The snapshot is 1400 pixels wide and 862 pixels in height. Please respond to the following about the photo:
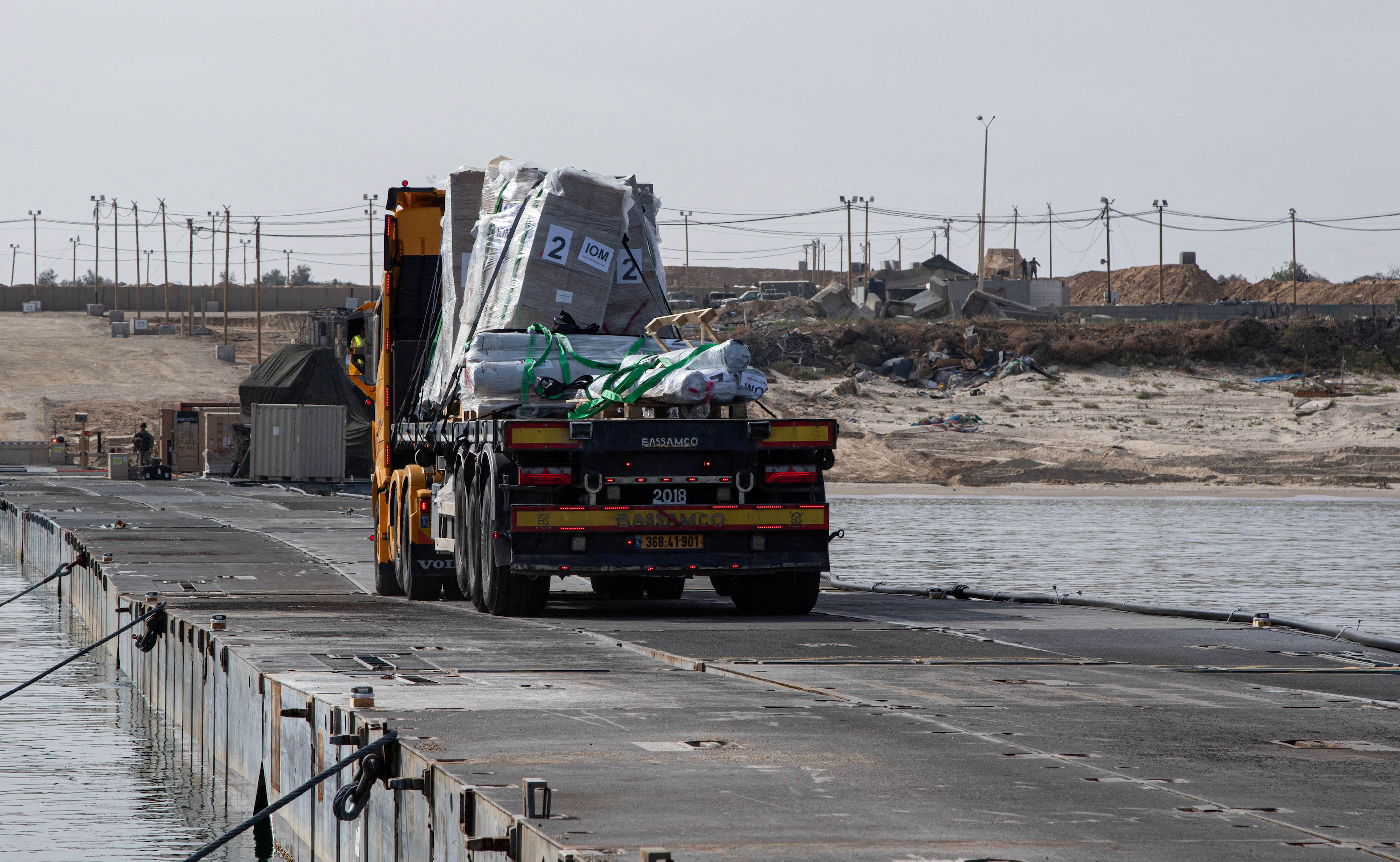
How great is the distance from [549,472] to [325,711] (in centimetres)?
595

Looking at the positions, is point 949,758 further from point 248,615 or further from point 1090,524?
point 1090,524

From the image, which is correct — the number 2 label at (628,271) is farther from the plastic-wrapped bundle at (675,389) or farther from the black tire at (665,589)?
the black tire at (665,589)

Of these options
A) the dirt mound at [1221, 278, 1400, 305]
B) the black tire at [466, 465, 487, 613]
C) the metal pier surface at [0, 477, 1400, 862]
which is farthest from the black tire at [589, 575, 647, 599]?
the dirt mound at [1221, 278, 1400, 305]

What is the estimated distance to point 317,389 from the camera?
183ft

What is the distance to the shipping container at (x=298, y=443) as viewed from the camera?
51.7 m

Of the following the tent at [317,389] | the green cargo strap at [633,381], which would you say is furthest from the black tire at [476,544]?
the tent at [317,389]

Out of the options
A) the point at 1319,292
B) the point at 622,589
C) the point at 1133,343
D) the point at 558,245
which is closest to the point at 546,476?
the point at 558,245

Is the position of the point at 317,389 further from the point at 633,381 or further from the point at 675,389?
the point at 675,389

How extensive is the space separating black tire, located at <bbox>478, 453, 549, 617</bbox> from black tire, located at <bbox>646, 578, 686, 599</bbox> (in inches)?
109

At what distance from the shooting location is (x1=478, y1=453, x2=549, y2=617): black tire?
1396 centimetres

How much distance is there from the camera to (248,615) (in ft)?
44.8

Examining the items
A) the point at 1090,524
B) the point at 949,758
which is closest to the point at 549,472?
the point at 949,758

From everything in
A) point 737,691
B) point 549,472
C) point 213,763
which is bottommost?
point 213,763

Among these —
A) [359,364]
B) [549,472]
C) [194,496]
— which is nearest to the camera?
[549,472]
